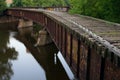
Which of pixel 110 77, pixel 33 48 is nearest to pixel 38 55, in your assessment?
pixel 33 48

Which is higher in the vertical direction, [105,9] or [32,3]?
[105,9]

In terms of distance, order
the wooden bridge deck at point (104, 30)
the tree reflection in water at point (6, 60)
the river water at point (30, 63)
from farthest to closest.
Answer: the tree reflection in water at point (6, 60) → the river water at point (30, 63) → the wooden bridge deck at point (104, 30)

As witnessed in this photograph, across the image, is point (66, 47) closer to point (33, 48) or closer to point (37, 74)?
point (37, 74)

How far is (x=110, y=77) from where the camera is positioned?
525cm

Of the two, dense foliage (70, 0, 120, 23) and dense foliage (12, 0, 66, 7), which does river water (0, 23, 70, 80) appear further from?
dense foliage (12, 0, 66, 7)

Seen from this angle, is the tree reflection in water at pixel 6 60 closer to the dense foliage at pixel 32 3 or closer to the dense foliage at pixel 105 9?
the dense foliage at pixel 105 9

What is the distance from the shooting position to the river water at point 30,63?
16.6 meters

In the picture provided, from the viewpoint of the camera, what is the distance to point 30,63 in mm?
20016

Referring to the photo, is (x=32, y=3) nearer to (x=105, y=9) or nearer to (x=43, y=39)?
(x=43, y=39)

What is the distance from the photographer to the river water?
54.4 feet

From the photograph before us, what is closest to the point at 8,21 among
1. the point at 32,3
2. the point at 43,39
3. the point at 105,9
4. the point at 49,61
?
the point at 32,3

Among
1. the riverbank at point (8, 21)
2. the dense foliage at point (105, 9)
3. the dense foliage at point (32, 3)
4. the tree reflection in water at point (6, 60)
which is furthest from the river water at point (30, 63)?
the dense foliage at point (32, 3)

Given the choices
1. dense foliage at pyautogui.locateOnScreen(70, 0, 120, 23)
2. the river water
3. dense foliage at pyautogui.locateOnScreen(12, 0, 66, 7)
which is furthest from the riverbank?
dense foliage at pyautogui.locateOnScreen(70, 0, 120, 23)

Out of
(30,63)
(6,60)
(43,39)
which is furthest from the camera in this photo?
(43,39)
